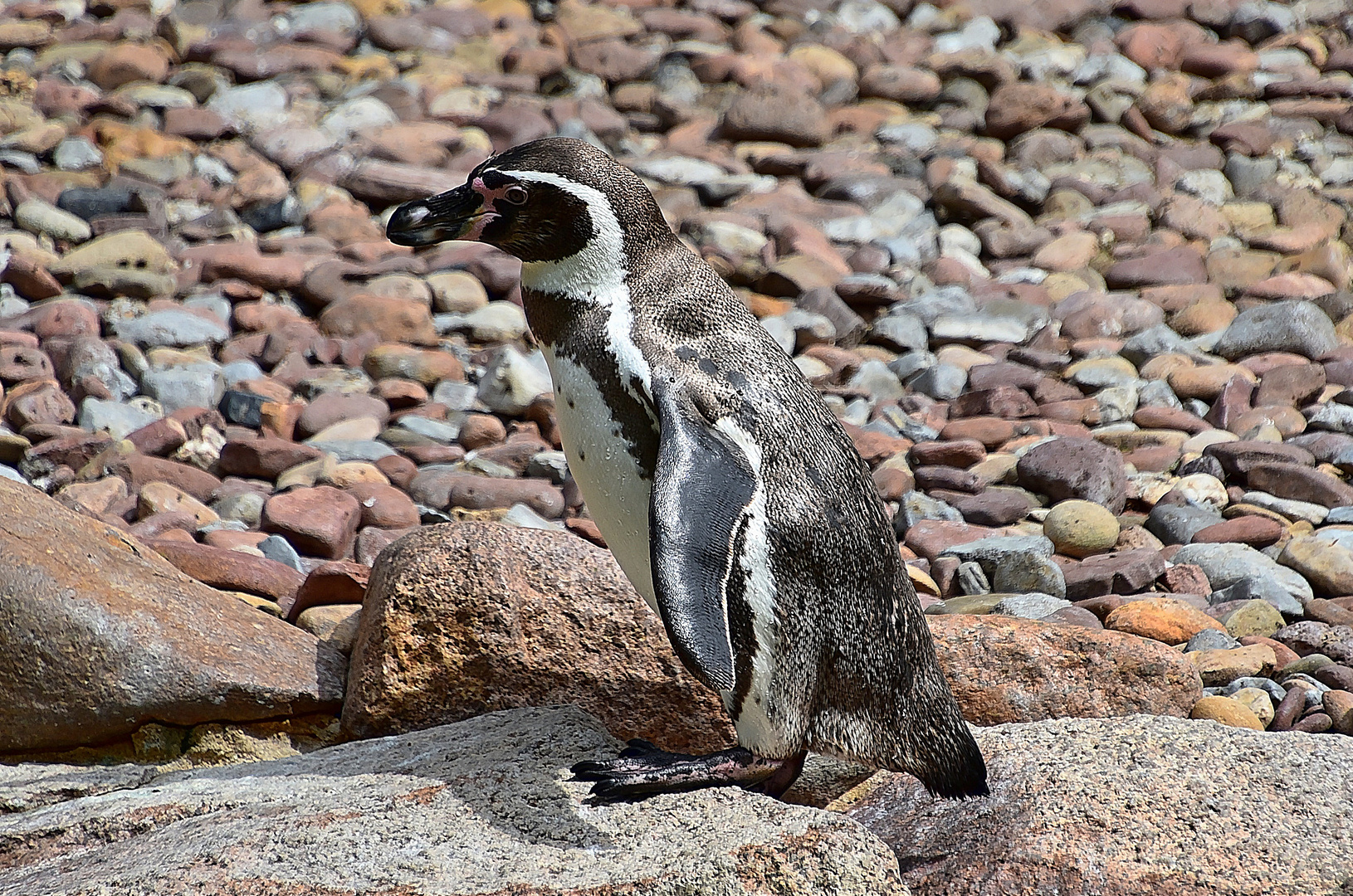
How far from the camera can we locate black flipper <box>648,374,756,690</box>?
2523 mm

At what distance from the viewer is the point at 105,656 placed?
357 cm

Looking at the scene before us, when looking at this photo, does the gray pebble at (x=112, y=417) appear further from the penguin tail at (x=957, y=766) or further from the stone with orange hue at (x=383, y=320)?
the penguin tail at (x=957, y=766)

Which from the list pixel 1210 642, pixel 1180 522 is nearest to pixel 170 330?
pixel 1180 522

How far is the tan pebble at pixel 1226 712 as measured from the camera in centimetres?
377

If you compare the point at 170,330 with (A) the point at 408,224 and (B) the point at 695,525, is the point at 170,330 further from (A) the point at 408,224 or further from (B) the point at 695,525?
(B) the point at 695,525

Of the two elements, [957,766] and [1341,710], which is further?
[1341,710]

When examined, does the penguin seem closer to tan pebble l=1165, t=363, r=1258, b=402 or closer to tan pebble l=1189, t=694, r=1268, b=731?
tan pebble l=1189, t=694, r=1268, b=731

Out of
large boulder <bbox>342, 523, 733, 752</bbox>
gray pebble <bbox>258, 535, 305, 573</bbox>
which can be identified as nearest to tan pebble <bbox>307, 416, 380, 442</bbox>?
gray pebble <bbox>258, 535, 305, 573</bbox>

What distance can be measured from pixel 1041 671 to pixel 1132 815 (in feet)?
2.17

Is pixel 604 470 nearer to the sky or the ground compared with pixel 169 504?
nearer to the sky

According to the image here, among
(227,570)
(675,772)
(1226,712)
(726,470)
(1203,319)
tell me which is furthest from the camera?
(1203,319)

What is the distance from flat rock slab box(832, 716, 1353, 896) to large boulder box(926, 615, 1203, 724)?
0.23 m

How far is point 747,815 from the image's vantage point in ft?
8.96

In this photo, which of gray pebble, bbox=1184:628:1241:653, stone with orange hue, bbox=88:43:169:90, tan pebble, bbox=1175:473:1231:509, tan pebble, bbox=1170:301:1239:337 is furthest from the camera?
stone with orange hue, bbox=88:43:169:90
